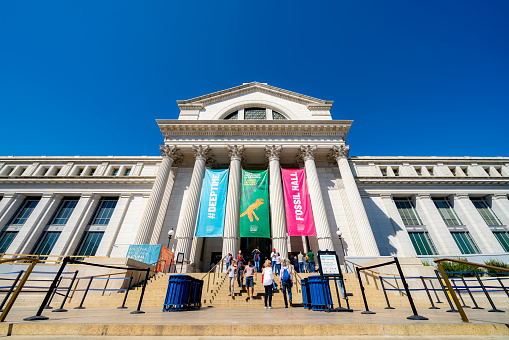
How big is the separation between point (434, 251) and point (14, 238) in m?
42.0

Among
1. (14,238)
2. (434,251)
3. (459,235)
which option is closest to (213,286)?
(434,251)

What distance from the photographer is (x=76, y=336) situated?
364cm

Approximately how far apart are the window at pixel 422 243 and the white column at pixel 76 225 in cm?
3386

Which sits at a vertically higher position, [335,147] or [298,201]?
[335,147]

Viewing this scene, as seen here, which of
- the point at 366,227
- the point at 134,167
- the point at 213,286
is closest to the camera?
the point at 213,286

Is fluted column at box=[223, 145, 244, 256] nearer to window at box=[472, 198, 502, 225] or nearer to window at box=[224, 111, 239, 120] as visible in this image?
window at box=[224, 111, 239, 120]

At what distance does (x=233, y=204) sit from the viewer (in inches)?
752

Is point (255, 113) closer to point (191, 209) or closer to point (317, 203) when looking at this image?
point (317, 203)

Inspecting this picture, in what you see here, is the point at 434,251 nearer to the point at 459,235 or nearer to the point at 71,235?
the point at 459,235

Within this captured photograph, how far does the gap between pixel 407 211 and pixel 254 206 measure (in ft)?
59.1

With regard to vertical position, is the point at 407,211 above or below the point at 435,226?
above

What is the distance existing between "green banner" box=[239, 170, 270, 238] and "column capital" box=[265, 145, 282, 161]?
2.55m

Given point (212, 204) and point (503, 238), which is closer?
point (212, 204)

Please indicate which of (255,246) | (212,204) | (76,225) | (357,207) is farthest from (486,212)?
(76,225)
